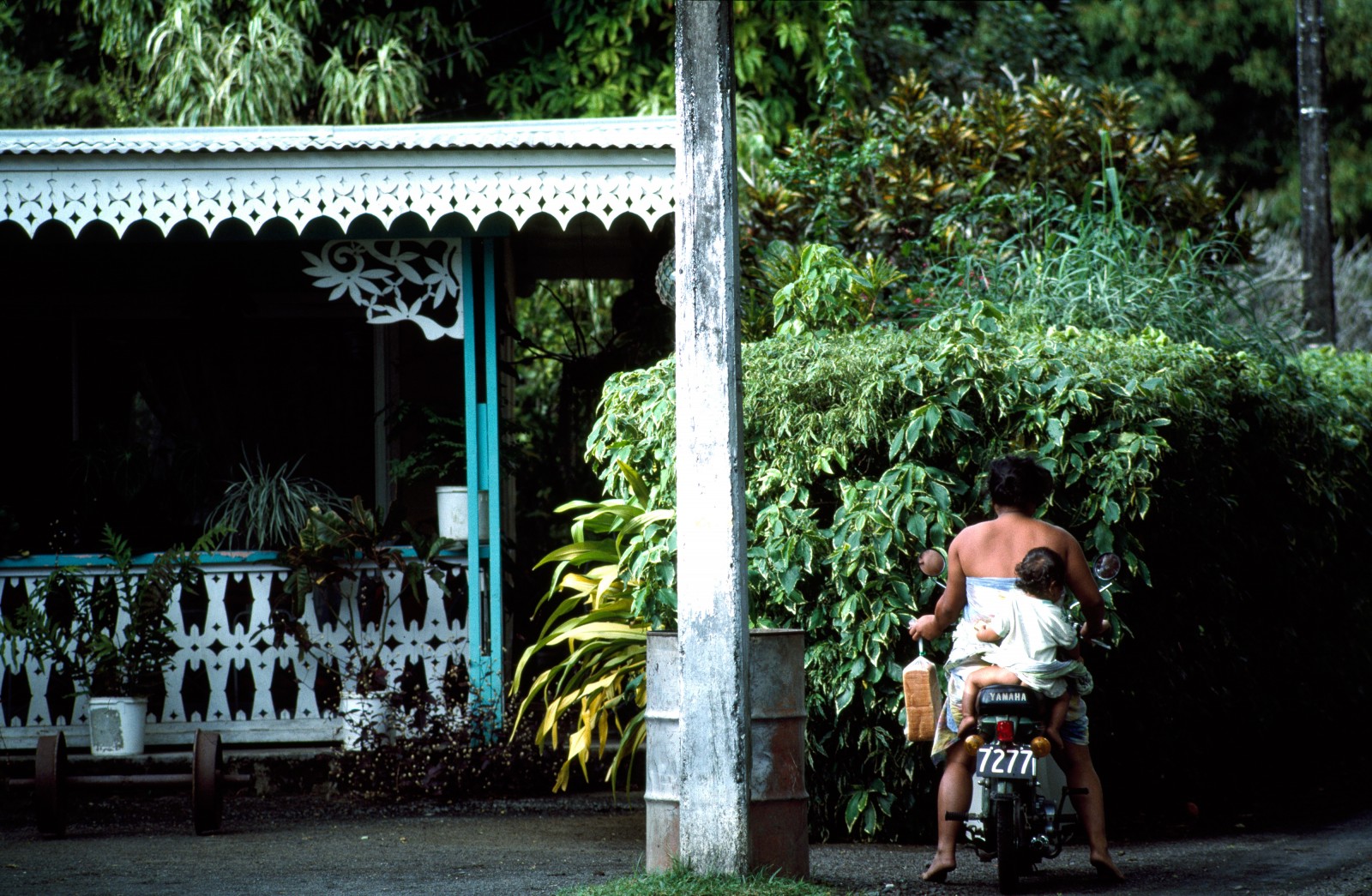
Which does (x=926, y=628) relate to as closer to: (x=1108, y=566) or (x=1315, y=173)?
(x=1108, y=566)

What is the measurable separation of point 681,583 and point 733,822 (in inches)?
32.3

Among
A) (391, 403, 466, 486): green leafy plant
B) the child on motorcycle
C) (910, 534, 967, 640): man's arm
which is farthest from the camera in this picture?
(391, 403, 466, 486): green leafy plant

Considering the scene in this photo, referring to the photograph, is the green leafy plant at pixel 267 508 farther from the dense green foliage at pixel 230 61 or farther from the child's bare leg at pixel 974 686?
the dense green foliage at pixel 230 61

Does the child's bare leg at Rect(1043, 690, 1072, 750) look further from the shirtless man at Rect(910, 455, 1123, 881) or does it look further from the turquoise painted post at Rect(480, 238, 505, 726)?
the turquoise painted post at Rect(480, 238, 505, 726)

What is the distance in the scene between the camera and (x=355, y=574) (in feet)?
25.8

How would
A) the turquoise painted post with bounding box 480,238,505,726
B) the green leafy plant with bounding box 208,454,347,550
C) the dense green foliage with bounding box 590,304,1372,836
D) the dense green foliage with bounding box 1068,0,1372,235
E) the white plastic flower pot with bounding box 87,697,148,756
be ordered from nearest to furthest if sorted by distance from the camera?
1. the dense green foliage with bounding box 590,304,1372,836
2. the white plastic flower pot with bounding box 87,697,148,756
3. the turquoise painted post with bounding box 480,238,505,726
4. the green leafy plant with bounding box 208,454,347,550
5. the dense green foliage with bounding box 1068,0,1372,235

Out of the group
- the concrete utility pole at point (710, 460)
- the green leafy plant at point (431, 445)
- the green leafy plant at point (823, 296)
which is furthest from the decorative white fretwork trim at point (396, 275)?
the concrete utility pole at point (710, 460)

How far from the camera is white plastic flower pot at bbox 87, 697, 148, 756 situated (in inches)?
301

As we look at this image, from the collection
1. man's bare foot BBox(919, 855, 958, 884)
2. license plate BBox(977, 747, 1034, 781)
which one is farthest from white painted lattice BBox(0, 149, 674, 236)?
man's bare foot BBox(919, 855, 958, 884)

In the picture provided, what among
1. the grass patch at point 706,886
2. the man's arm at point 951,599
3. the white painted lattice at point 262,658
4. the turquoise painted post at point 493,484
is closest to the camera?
the grass patch at point 706,886

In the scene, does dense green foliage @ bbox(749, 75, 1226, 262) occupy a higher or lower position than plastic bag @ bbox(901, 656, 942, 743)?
higher

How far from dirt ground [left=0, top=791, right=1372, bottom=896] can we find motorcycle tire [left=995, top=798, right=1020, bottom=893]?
0.21 metres

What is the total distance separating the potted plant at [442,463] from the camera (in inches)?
315

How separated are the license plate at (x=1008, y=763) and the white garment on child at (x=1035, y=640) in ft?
0.81
